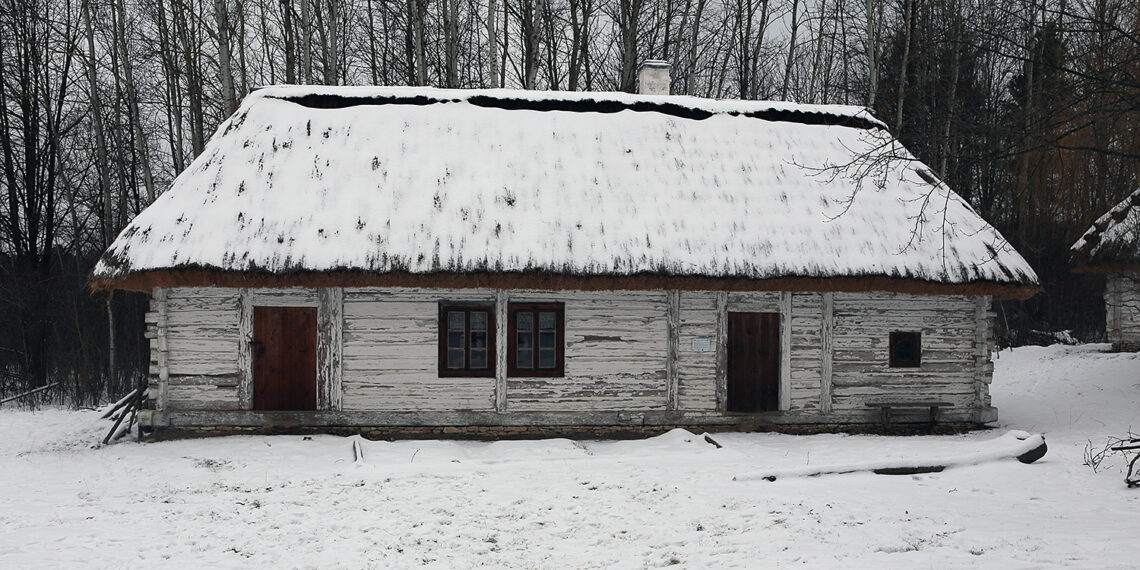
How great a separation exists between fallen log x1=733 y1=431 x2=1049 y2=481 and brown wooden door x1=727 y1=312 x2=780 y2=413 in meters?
2.99

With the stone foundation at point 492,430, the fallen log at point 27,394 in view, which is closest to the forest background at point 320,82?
the fallen log at point 27,394

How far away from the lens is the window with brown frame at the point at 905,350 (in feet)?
40.3

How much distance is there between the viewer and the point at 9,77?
18.8 metres

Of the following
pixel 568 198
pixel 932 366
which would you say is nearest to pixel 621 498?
pixel 568 198

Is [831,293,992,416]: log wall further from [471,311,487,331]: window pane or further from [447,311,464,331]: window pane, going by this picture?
[447,311,464,331]: window pane

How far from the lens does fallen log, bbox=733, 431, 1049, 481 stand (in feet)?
28.2

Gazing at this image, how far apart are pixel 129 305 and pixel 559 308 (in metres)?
14.0

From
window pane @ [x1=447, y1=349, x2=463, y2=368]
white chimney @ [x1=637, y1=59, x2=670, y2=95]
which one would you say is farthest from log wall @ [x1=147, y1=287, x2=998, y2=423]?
white chimney @ [x1=637, y1=59, x2=670, y2=95]

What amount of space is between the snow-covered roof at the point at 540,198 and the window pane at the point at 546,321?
3.33ft

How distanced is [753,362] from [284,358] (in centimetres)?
660

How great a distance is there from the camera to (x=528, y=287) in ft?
36.0

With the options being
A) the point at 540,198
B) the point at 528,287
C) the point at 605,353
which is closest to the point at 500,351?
the point at 528,287

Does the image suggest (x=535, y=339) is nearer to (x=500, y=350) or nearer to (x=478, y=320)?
(x=500, y=350)

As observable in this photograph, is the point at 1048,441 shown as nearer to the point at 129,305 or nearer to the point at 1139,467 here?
the point at 1139,467
